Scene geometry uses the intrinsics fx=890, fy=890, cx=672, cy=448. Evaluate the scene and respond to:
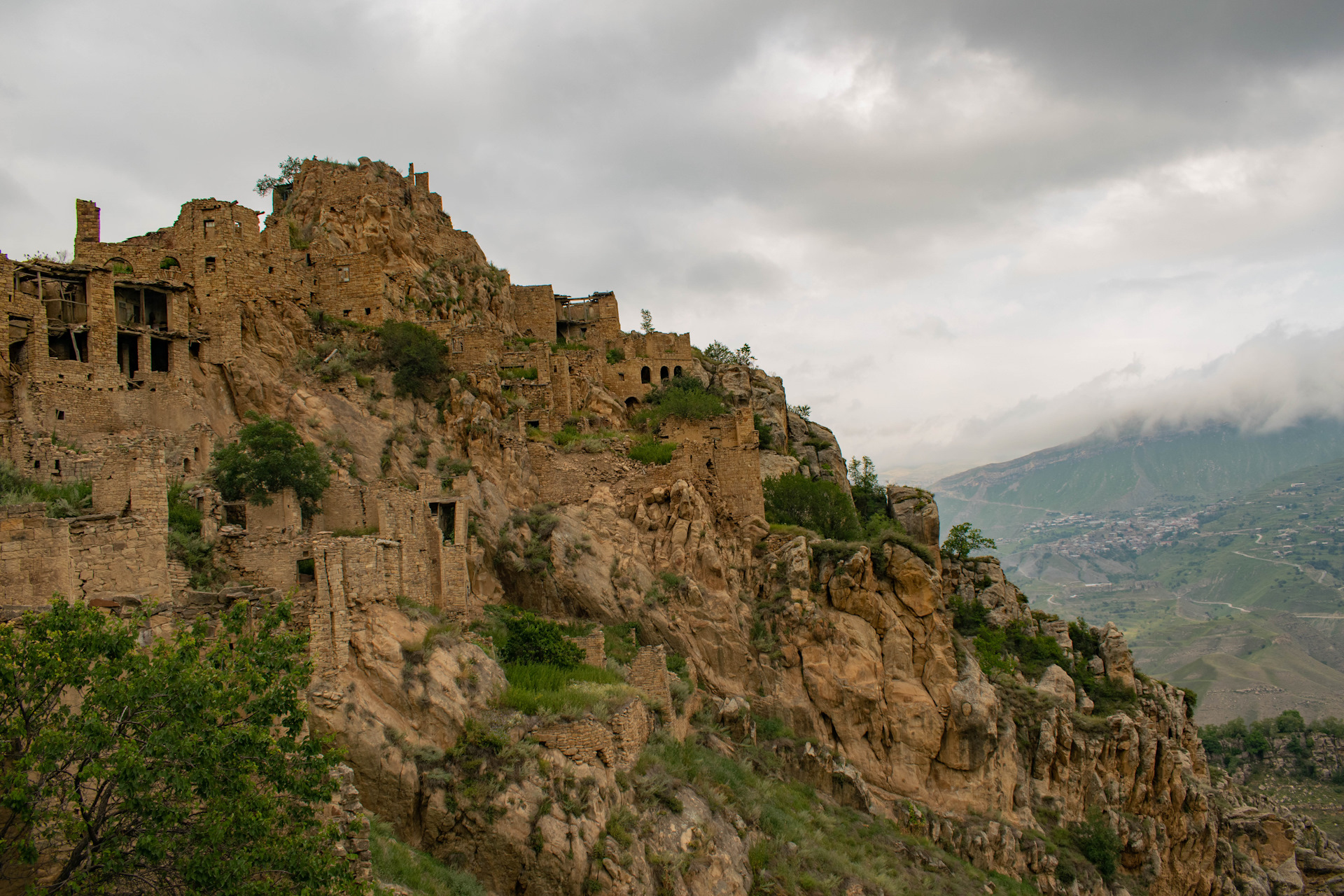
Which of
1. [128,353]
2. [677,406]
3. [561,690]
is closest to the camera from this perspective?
[561,690]

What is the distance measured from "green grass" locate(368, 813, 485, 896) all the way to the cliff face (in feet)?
2.55

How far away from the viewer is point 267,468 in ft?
76.6

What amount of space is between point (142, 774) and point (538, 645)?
46.7 ft

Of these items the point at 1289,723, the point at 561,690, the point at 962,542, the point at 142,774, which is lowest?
the point at 1289,723

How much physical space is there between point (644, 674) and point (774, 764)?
6449 mm

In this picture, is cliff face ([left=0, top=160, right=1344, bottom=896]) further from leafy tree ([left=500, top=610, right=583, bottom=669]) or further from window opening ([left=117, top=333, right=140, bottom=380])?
leafy tree ([left=500, top=610, right=583, bottom=669])

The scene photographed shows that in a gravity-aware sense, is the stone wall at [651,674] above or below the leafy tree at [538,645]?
below

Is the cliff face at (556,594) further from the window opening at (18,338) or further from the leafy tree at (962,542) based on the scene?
the leafy tree at (962,542)

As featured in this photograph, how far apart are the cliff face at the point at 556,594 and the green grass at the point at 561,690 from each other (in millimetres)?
379

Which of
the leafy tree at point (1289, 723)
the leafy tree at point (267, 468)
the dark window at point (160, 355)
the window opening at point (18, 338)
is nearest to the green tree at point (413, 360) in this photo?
the dark window at point (160, 355)

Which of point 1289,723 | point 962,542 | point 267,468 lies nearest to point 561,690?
point 267,468

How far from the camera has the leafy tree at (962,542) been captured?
4672 cm

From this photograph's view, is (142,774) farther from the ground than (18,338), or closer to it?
closer to it

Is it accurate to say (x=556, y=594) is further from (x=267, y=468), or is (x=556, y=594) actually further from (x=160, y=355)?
(x=160, y=355)
